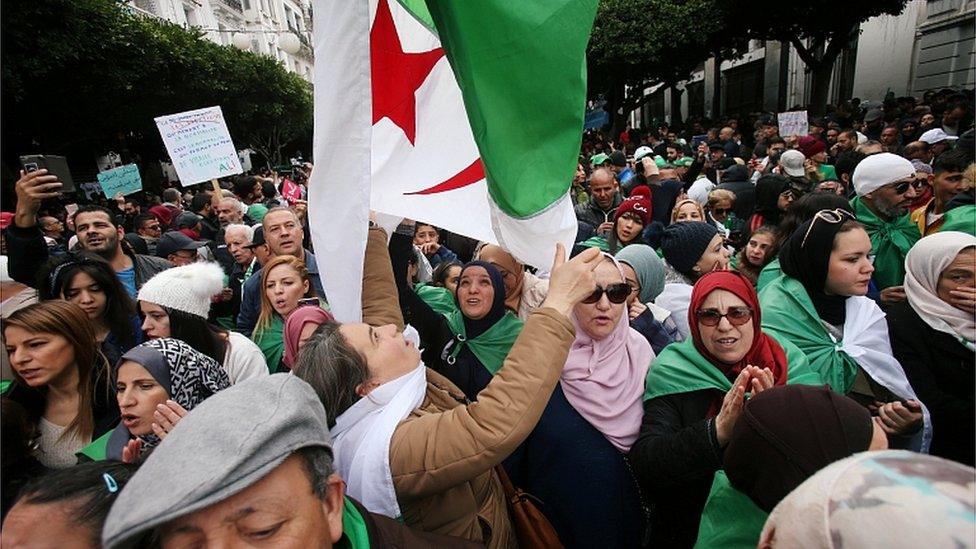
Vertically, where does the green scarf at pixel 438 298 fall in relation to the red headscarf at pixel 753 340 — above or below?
below

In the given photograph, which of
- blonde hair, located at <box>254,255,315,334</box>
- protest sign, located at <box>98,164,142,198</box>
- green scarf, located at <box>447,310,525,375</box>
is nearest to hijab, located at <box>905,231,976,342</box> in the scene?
green scarf, located at <box>447,310,525,375</box>

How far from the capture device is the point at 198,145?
5.58 m

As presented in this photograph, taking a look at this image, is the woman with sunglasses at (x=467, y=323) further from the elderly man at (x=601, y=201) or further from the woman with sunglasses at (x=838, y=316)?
the elderly man at (x=601, y=201)

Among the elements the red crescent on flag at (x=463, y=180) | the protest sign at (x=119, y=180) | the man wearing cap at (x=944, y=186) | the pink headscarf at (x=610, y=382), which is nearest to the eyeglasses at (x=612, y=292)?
the pink headscarf at (x=610, y=382)

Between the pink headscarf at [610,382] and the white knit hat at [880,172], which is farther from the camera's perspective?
the white knit hat at [880,172]

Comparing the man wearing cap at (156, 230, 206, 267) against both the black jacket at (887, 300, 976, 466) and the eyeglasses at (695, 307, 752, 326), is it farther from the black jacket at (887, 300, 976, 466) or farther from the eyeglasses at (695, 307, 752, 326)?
the black jacket at (887, 300, 976, 466)

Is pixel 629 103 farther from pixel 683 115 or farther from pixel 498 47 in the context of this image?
pixel 498 47

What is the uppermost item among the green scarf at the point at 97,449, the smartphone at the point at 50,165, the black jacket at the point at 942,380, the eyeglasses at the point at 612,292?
the smartphone at the point at 50,165

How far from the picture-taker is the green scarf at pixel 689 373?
179 cm

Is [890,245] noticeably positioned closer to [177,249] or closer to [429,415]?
[429,415]

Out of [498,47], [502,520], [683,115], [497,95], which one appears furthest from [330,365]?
[683,115]

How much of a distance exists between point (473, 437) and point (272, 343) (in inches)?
Answer: 74.5

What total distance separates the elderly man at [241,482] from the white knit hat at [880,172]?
3554 mm

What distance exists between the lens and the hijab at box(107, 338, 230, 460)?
1742 mm
